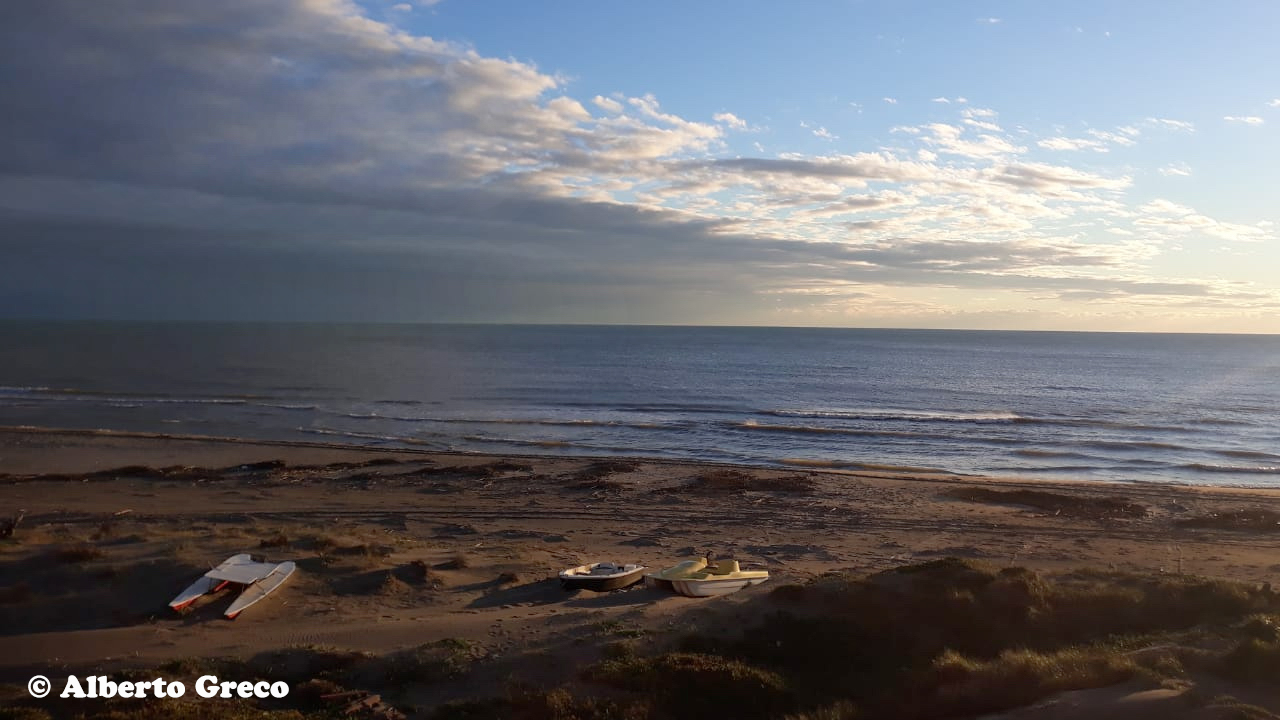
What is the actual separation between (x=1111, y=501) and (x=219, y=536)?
2583 cm

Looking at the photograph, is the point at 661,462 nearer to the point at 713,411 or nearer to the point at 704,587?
the point at 704,587

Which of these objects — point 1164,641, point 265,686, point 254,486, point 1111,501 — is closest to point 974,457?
point 1111,501

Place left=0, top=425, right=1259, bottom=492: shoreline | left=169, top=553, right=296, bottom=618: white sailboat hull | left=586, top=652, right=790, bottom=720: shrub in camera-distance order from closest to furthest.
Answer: left=586, top=652, right=790, bottom=720: shrub < left=169, top=553, right=296, bottom=618: white sailboat hull < left=0, top=425, right=1259, bottom=492: shoreline

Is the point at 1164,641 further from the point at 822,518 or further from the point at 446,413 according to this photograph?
the point at 446,413

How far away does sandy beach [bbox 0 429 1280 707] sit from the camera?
11.8 meters

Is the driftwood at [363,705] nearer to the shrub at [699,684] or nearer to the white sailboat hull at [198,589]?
the shrub at [699,684]

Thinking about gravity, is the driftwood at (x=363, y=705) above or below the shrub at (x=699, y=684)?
below

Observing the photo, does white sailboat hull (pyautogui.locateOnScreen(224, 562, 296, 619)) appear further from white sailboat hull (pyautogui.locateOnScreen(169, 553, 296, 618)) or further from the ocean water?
the ocean water

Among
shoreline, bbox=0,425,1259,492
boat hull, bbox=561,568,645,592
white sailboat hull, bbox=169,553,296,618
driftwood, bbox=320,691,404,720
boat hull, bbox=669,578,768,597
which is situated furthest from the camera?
shoreline, bbox=0,425,1259,492

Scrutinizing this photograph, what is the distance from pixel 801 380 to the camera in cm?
7662

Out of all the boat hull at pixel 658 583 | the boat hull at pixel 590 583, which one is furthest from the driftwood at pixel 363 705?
the boat hull at pixel 658 583

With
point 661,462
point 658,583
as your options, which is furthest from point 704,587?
point 661,462

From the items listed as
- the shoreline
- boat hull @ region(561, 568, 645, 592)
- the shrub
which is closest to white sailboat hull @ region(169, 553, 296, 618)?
boat hull @ region(561, 568, 645, 592)

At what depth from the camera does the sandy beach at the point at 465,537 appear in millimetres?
11805
